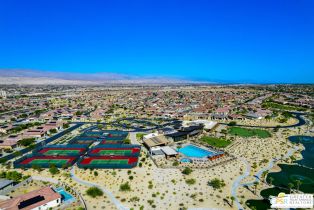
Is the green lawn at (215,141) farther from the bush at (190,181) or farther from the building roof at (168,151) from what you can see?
the bush at (190,181)

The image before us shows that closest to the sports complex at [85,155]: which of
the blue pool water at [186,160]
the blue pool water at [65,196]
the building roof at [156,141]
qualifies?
the building roof at [156,141]

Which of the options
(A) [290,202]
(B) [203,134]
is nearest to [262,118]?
(B) [203,134]

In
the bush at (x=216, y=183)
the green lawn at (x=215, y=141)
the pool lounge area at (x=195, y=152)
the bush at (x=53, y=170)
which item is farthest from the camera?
the green lawn at (x=215, y=141)

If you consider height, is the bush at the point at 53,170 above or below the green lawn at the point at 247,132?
below

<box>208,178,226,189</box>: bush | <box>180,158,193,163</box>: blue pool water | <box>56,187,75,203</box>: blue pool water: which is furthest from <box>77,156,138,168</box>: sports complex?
<box>208,178,226,189</box>: bush

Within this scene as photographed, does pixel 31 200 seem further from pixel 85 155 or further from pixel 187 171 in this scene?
pixel 187 171

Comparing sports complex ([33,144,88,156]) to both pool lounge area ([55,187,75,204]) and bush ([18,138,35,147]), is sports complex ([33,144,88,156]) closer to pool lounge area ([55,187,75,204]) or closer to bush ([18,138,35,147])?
bush ([18,138,35,147])

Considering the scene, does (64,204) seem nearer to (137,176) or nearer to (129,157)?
(137,176)

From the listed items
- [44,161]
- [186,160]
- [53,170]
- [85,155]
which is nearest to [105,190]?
[53,170]
